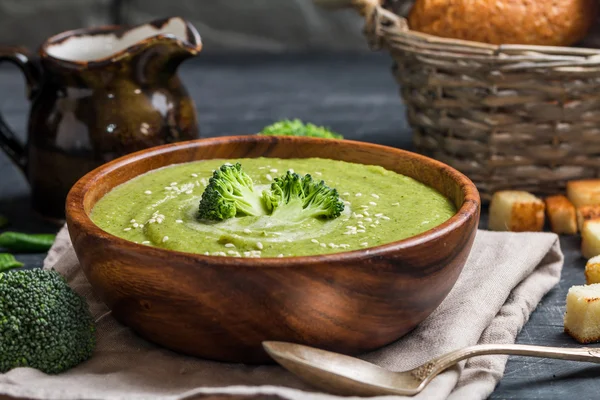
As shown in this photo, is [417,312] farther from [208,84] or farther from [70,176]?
[208,84]

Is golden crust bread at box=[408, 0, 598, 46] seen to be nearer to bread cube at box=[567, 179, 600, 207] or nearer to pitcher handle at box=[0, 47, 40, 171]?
bread cube at box=[567, 179, 600, 207]

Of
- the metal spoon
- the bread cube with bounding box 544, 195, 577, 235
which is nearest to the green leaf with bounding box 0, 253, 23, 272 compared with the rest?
the metal spoon

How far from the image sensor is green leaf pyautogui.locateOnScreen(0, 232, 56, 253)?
11.5 ft

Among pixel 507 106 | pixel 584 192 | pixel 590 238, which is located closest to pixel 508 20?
pixel 507 106

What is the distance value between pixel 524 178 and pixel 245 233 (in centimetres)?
183

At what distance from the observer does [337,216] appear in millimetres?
2617

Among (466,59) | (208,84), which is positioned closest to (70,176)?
(466,59)

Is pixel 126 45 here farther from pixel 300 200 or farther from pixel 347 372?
pixel 347 372

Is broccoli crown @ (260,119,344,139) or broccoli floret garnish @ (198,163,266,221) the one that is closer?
broccoli floret garnish @ (198,163,266,221)

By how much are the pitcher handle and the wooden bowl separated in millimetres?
1418

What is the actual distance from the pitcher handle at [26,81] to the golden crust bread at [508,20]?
1.85 metres

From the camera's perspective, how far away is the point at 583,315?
8.73ft

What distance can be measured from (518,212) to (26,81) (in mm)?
2245

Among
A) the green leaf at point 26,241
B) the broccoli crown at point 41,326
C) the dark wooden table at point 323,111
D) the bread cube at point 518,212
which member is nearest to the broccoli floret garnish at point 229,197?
the broccoli crown at point 41,326
